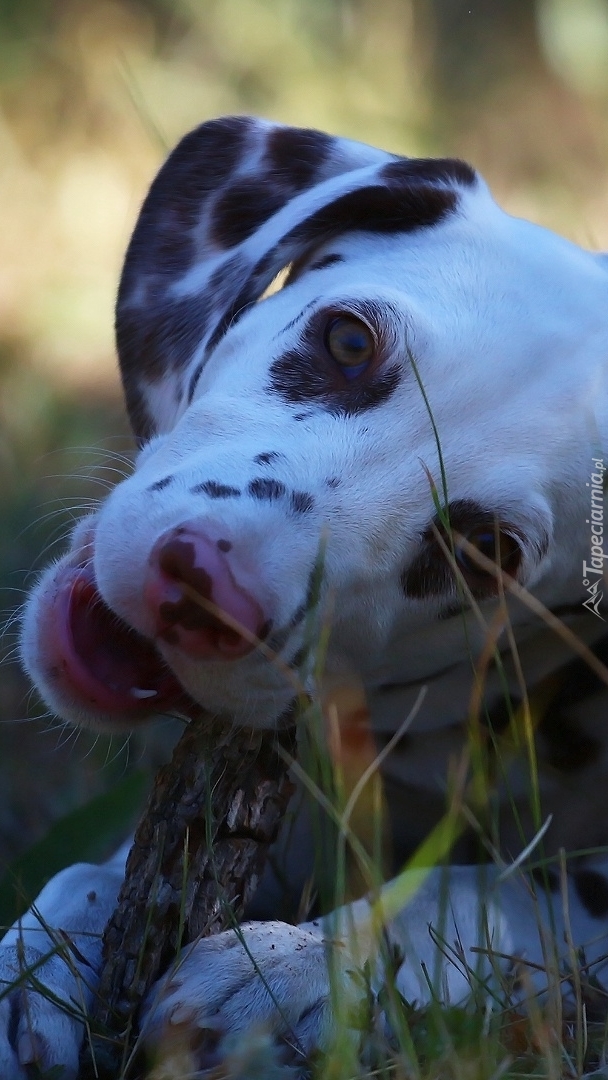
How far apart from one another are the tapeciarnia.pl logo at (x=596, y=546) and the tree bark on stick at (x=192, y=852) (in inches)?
26.0

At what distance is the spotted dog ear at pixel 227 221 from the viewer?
2.36m

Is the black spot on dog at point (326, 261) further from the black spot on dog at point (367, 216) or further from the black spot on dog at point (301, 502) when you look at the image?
the black spot on dog at point (301, 502)

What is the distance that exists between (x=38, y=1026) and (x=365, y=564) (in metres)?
0.76

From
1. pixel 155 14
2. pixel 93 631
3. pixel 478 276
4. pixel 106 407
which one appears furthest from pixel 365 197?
pixel 155 14

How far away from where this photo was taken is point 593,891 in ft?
7.47

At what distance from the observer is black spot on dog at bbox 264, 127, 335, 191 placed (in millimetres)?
2645

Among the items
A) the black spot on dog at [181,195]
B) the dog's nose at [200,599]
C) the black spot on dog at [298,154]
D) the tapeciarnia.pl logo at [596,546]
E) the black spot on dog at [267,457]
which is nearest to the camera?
the dog's nose at [200,599]

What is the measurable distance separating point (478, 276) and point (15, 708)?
1.72 meters

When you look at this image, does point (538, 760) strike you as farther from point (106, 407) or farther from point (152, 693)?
point (106, 407)

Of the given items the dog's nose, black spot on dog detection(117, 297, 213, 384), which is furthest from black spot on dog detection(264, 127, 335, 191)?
the dog's nose

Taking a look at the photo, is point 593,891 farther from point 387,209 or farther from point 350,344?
point 387,209

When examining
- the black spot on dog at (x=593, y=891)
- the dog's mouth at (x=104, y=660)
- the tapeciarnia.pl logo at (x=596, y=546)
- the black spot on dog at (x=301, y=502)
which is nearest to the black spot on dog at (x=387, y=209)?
the tapeciarnia.pl logo at (x=596, y=546)

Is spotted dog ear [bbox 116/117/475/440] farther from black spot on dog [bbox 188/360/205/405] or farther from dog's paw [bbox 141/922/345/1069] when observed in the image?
dog's paw [bbox 141/922/345/1069]

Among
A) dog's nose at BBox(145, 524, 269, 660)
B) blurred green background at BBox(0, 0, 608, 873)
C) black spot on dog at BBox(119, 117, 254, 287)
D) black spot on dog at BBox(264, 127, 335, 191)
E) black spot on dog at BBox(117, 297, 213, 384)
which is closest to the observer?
dog's nose at BBox(145, 524, 269, 660)
